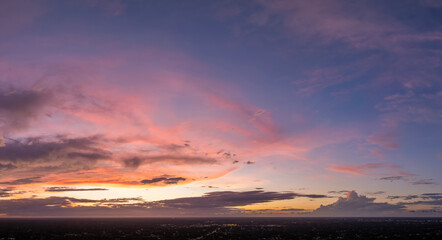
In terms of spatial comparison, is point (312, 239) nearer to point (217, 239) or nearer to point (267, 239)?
point (267, 239)

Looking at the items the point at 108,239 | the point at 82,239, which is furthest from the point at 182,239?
the point at 82,239

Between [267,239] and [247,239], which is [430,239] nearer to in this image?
[267,239]

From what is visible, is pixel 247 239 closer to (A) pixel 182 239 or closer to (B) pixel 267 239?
(B) pixel 267 239

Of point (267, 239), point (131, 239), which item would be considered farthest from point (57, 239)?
point (267, 239)

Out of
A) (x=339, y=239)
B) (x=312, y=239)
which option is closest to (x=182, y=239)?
(x=312, y=239)

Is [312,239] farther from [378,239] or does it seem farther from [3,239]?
[3,239]
